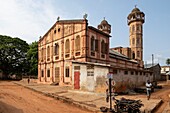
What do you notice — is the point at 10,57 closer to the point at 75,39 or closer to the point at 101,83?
the point at 75,39

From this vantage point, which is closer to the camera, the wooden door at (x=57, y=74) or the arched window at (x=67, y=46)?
the arched window at (x=67, y=46)

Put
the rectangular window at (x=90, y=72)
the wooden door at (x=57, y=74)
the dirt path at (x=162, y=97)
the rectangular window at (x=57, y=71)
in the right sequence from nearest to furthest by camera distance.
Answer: the dirt path at (x=162, y=97) < the rectangular window at (x=90, y=72) < the wooden door at (x=57, y=74) < the rectangular window at (x=57, y=71)

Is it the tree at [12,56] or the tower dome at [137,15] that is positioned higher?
the tower dome at [137,15]

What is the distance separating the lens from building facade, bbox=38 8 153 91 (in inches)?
707

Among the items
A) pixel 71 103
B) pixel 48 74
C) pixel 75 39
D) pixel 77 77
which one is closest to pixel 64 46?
pixel 75 39

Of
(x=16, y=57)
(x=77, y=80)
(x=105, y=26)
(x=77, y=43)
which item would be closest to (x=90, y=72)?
(x=77, y=80)

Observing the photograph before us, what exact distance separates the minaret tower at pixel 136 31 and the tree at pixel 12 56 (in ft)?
110

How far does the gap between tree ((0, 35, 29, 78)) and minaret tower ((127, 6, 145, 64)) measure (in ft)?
110

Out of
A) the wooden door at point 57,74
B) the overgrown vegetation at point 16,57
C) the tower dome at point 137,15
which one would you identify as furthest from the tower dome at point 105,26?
the wooden door at point 57,74

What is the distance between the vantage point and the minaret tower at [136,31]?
5019cm

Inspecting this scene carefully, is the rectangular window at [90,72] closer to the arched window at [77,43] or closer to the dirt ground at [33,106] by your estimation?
the dirt ground at [33,106]

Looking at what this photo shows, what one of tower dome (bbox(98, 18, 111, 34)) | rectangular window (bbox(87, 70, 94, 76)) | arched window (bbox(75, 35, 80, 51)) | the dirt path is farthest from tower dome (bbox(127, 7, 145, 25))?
rectangular window (bbox(87, 70, 94, 76))

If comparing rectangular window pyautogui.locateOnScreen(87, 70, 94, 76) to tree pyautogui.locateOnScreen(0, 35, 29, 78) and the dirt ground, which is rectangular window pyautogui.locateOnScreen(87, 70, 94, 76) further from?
tree pyautogui.locateOnScreen(0, 35, 29, 78)

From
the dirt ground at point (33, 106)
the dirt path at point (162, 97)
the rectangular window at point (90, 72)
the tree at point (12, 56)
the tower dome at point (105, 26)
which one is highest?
the tower dome at point (105, 26)
